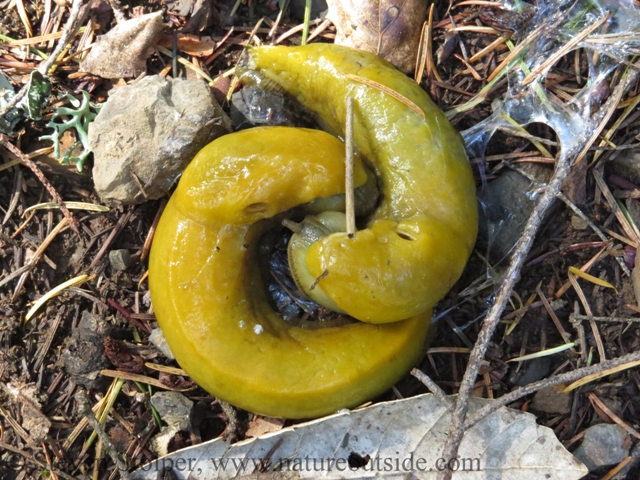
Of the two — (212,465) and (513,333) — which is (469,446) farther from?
(212,465)

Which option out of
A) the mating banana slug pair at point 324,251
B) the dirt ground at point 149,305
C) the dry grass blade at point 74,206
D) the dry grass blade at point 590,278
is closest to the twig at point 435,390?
the mating banana slug pair at point 324,251

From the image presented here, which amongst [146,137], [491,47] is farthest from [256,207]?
[491,47]

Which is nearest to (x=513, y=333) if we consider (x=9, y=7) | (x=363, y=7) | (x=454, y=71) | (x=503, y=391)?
(x=503, y=391)

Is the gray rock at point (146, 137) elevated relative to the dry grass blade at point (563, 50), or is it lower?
lower

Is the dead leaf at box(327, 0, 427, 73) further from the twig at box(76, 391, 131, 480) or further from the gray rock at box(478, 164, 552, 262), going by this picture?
the twig at box(76, 391, 131, 480)

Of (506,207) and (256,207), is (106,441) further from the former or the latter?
(506,207)

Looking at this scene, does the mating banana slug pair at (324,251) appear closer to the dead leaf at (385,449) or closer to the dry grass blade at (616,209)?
the dead leaf at (385,449)
